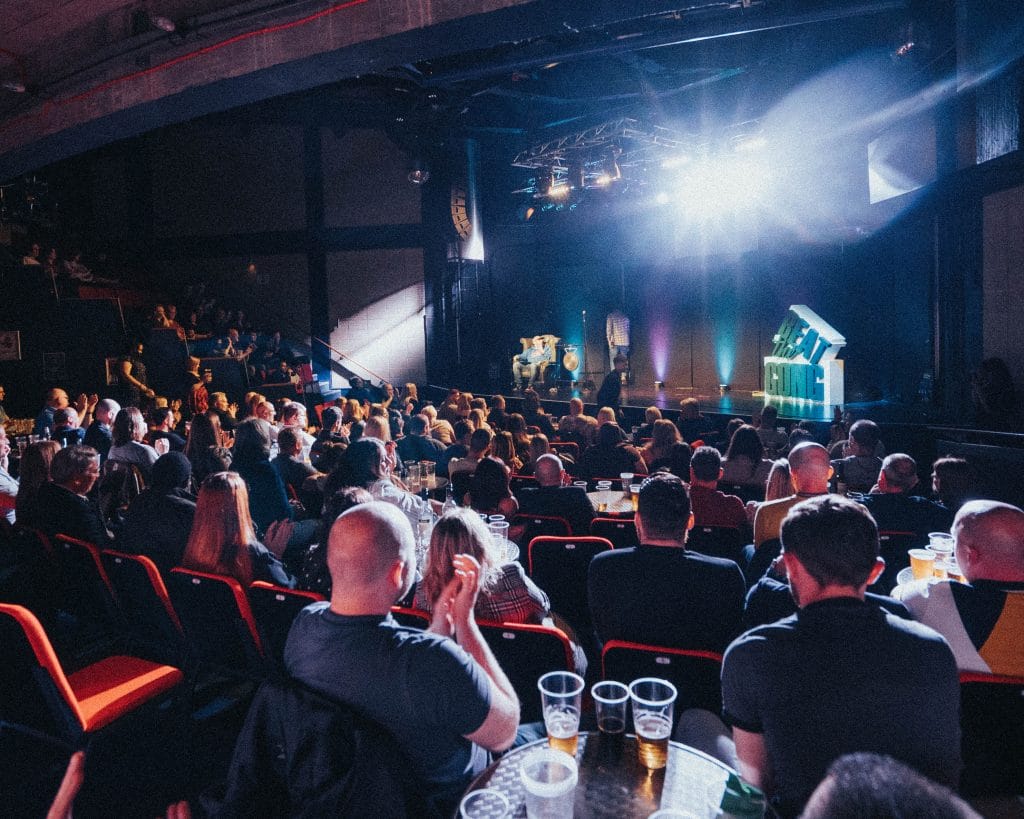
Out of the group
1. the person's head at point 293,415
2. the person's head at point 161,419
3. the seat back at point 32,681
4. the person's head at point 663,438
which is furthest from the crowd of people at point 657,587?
the person's head at point 161,419

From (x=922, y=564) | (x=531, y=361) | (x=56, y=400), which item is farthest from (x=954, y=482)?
(x=531, y=361)

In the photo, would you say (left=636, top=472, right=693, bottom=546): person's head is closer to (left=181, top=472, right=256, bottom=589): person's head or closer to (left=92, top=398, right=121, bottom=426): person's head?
(left=181, top=472, right=256, bottom=589): person's head

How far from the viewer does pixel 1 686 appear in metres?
2.46

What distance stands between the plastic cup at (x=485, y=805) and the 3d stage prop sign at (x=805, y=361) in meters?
12.5

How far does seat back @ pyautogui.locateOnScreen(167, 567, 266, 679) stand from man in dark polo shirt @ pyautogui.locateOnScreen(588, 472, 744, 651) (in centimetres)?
155

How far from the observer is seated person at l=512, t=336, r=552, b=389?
1780 centimetres

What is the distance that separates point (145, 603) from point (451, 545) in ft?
6.23

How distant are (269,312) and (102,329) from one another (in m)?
4.26

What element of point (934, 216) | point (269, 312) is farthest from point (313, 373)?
point (934, 216)

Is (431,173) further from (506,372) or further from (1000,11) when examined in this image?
(1000,11)

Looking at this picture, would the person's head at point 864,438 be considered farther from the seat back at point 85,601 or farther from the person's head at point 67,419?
the person's head at point 67,419

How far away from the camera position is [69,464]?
3.99 meters

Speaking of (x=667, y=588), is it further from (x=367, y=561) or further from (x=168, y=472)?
(x=168, y=472)

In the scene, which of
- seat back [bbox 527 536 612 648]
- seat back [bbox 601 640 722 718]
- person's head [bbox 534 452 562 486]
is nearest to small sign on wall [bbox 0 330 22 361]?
person's head [bbox 534 452 562 486]
